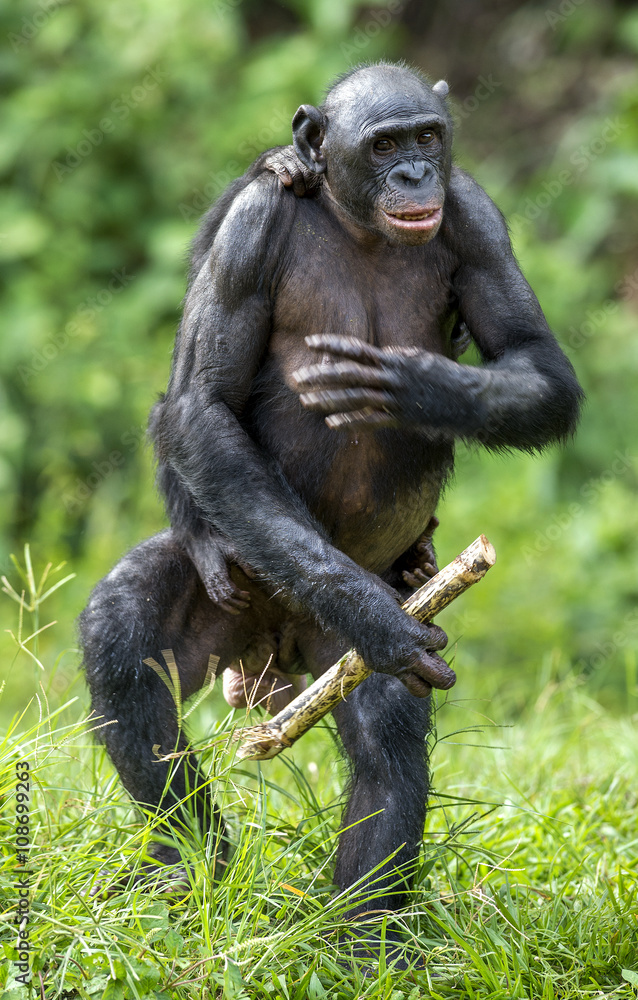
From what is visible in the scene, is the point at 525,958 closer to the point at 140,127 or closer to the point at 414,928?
the point at 414,928

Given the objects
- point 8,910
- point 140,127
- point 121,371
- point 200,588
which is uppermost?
point 140,127

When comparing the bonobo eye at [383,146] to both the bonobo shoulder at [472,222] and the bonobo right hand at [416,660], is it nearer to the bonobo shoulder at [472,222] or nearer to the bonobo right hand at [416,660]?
the bonobo shoulder at [472,222]

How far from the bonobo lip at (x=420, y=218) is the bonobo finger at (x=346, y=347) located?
514 mm

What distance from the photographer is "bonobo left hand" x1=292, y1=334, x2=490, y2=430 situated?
3191 millimetres

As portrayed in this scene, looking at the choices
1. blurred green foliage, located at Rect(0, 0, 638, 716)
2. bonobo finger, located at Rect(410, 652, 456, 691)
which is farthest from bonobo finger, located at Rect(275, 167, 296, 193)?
blurred green foliage, located at Rect(0, 0, 638, 716)

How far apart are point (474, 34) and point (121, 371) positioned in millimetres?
5705

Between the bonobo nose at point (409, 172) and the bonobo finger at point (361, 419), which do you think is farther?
the bonobo nose at point (409, 172)

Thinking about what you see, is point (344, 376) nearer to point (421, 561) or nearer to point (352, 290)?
point (352, 290)

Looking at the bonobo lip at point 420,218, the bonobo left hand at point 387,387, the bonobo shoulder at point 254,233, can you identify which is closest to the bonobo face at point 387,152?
the bonobo lip at point 420,218

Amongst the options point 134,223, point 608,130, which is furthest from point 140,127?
point 608,130

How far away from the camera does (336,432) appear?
379 centimetres

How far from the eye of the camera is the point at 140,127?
997 centimetres

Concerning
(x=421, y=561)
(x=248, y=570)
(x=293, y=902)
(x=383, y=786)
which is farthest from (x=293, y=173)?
(x=293, y=902)

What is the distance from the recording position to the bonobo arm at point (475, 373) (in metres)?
3.22
